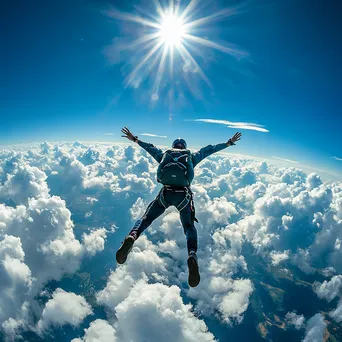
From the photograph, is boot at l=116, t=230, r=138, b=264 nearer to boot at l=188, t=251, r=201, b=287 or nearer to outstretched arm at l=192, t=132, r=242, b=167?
boot at l=188, t=251, r=201, b=287

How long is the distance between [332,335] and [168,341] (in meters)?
153

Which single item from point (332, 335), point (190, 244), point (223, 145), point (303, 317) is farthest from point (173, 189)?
point (332, 335)

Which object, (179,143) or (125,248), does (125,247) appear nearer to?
(125,248)

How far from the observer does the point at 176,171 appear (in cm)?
556

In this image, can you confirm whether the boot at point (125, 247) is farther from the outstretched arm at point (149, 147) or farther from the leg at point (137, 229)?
the outstretched arm at point (149, 147)

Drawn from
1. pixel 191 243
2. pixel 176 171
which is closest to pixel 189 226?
pixel 191 243

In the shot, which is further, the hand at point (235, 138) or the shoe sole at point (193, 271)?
the hand at point (235, 138)

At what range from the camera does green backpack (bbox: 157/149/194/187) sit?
5562mm

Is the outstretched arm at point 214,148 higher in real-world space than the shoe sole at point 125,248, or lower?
higher

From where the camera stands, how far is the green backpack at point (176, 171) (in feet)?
18.2

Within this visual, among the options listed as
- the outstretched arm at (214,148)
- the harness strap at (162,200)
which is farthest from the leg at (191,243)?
the outstretched arm at (214,148)

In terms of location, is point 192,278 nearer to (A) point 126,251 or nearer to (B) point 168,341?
(A) point 126,251

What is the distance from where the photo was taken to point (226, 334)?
197m

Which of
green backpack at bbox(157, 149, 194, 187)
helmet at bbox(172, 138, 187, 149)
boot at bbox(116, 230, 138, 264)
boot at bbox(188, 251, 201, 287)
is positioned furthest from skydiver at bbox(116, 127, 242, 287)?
helmet at bbox(172, 138, 187, 149)
